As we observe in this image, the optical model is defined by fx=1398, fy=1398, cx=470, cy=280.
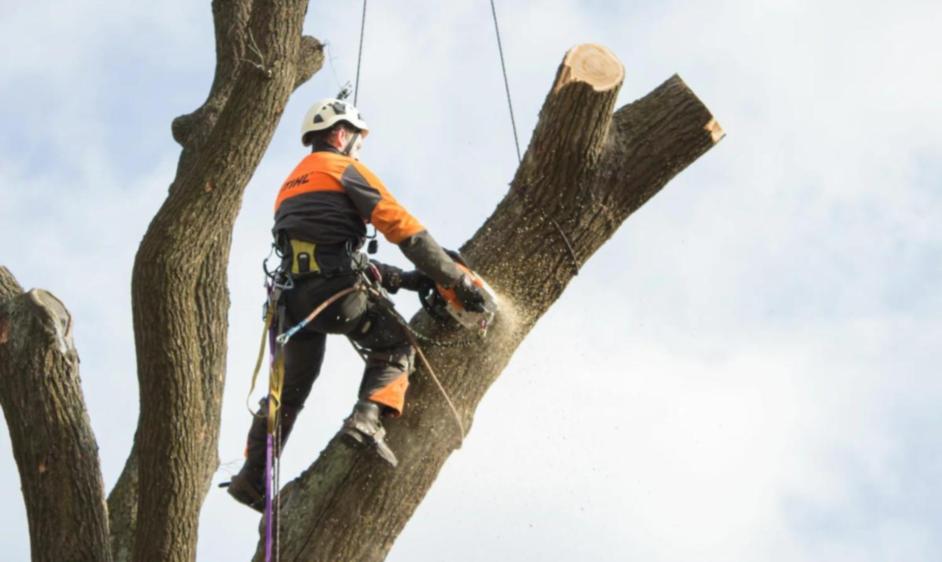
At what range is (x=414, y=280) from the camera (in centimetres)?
559

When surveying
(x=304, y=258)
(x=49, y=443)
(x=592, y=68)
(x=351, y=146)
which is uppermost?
(x=592, y=68)

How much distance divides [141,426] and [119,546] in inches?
37.4

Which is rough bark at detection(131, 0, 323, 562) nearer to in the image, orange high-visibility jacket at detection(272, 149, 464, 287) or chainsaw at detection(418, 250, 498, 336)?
orange high-visibility jacket at detection(272, 149, 464, 287)

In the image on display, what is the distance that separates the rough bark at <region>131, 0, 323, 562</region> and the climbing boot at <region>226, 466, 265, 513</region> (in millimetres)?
181

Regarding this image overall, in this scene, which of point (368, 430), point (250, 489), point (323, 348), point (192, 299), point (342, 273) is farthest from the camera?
point (192, 299)

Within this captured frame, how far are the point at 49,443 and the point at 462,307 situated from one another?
5.41 ft

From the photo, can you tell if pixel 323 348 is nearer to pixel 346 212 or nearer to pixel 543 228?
pixel 346 212

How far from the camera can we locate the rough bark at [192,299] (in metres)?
5.50

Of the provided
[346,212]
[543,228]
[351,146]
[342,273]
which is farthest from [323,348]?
[543,228]

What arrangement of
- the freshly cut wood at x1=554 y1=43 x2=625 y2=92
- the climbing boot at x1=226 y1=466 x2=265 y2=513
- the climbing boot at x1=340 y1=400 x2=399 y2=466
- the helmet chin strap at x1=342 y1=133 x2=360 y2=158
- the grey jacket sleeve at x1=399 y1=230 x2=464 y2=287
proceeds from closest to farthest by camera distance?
1. the climbing boot at x1=340 y1=400 x2=399 y2=466
2. the grey jacket sleeve at x1=399 y1=230 x2=464 y2=287
3. the freshly cut wood at x1=554 y1=43 x2=625 y2=92
4. the climbing boot at x1=226 y1=466 x2=265 y2=513
5. the helmet chin strap at x1=342 y1=133 x2=360 y2=158

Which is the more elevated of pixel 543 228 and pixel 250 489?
pixel 543 228

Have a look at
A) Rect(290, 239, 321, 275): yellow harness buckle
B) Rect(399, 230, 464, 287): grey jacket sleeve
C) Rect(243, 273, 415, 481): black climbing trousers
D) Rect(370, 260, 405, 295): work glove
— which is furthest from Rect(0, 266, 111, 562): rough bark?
Rect(399, 230, 464, 287): grey jacket sleeve

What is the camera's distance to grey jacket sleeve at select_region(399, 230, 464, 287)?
5.22m

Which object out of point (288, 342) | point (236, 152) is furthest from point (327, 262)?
point (236, 152)
